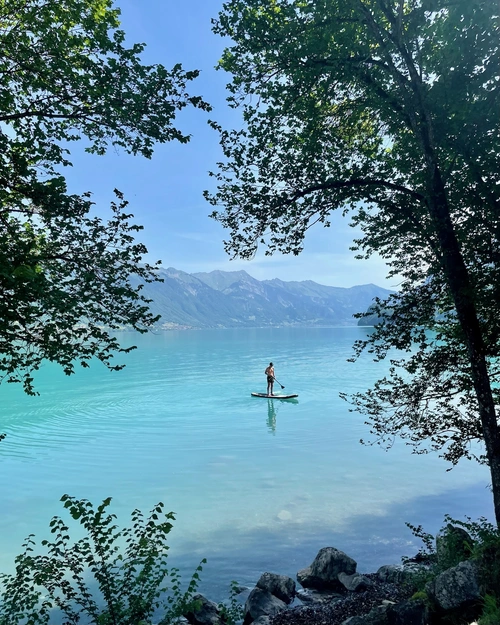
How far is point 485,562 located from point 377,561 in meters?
7.64

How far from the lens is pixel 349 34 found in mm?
9758

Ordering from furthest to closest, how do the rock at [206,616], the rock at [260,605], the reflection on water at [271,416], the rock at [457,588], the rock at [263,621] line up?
the reflection on water at [271,416] < the rock at [260,605] < the rock at [206,616] < the rock at [263,621] < the rock at [457,588]

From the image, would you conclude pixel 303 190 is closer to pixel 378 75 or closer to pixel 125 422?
pixel 378 75

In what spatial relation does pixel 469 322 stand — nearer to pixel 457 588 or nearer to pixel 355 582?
pixel 457 588

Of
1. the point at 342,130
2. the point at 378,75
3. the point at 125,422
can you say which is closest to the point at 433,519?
the point at 342,130

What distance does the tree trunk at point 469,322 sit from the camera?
368 inches

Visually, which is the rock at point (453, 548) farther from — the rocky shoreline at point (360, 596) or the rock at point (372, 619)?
the rock at point (372, 619)

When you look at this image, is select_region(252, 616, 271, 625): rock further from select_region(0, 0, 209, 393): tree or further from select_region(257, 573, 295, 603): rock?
select_region(0, 0, 209, 393): tree

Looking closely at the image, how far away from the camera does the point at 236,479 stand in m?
22.3

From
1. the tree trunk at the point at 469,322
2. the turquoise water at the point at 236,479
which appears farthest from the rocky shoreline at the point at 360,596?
the tree trunk at the point at 469,322

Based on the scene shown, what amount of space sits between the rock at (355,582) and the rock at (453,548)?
2.70 metres

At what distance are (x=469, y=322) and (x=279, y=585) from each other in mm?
9608

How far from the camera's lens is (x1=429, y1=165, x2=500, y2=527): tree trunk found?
936cm

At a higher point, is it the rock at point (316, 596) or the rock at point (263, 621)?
the rock at point (263, 621)
